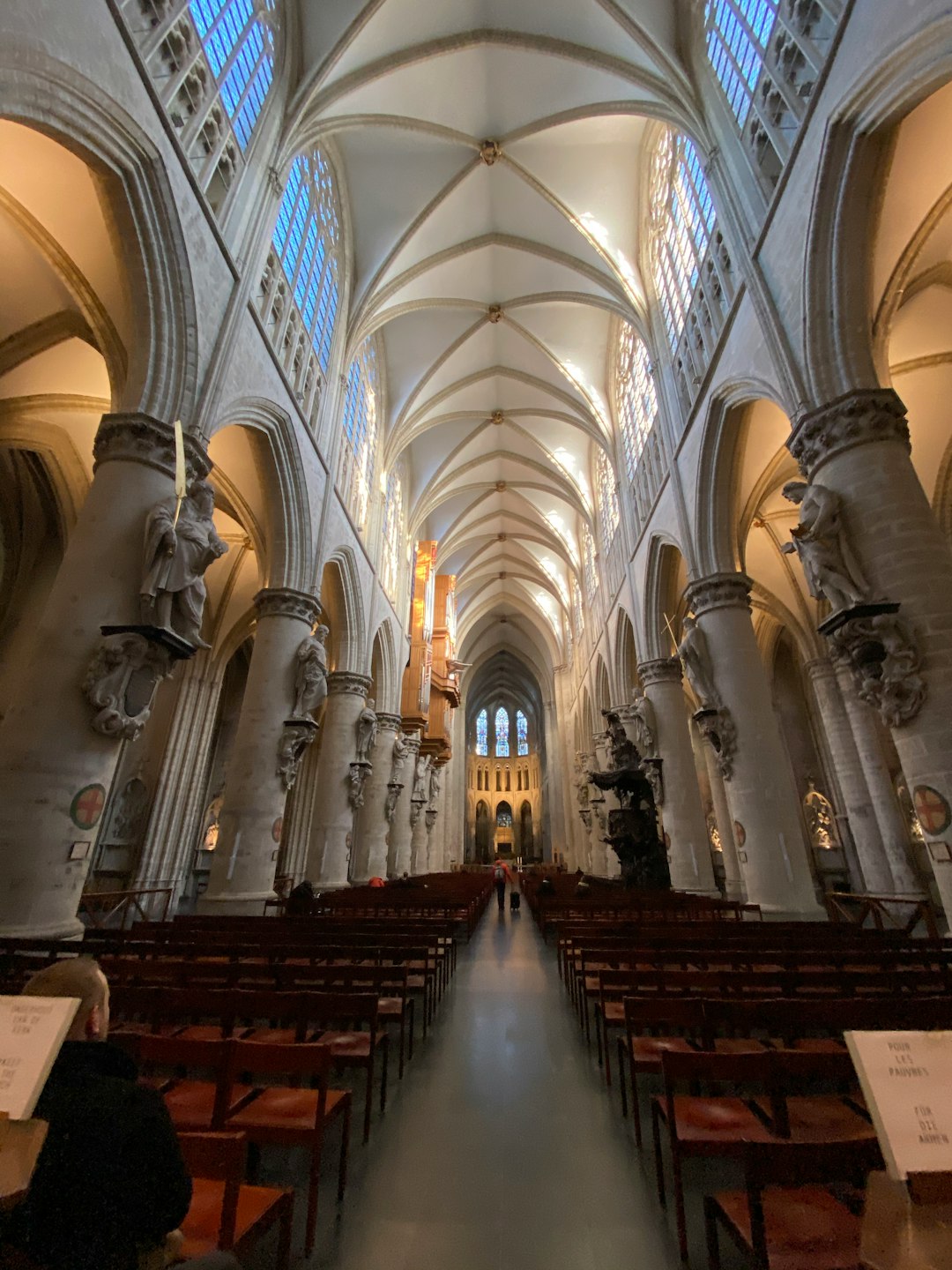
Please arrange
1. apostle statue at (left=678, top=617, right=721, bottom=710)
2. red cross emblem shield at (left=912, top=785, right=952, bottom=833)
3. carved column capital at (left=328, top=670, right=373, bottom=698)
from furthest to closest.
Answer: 1. carved column capital at (left=328, top=670, right=373, bottom=698)
2. apostle statue at (left=678, top=617, right=721, bottom=710)
3. red cross emblem shield at (left=912, top=785, right=952, bottom=833)

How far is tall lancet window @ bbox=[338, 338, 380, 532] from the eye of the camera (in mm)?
15266

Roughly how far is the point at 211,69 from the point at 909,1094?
42.3 feet

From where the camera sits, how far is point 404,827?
21359mm

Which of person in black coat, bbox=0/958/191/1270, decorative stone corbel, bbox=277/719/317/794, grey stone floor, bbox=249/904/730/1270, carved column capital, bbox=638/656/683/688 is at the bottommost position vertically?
grey stone floor, bbox=249/904/730/1270

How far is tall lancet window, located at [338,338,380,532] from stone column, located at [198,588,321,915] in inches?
183

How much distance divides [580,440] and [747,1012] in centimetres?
2331

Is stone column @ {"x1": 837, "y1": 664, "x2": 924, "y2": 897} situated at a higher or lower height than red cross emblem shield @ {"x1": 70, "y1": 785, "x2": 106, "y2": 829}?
higher

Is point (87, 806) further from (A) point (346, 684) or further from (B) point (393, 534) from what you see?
(B) point (393, 534)

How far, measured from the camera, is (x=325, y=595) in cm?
1558

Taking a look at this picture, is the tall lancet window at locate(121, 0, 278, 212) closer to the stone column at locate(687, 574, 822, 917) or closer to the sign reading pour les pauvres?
the stone column at locate(687, 574, 822, 917)

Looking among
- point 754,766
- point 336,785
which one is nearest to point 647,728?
point 754,766

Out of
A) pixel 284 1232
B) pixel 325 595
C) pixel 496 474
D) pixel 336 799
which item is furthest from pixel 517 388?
pixel 284 1232

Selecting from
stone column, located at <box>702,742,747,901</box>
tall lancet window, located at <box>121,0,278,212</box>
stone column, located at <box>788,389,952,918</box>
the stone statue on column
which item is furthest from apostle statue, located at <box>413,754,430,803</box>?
tall lancet window, located at <box>121,0,278,212</box>

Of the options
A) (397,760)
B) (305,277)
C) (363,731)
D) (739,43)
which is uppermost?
(739,43)
